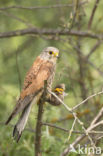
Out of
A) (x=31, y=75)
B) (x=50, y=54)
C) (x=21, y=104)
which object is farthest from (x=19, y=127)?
(x=50, y=54)

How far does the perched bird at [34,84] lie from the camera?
333 centimetres


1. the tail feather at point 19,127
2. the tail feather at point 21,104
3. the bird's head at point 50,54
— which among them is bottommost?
the tail feather at point 19,127

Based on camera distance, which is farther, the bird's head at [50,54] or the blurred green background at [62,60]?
the blurred green background at [62,60]

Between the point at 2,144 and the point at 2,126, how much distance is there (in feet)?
0.82

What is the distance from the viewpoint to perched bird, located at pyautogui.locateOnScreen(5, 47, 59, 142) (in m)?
3.33

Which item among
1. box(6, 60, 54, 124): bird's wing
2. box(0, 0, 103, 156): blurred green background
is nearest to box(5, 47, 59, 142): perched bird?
box(6, 60, 54, 124): bird's wing

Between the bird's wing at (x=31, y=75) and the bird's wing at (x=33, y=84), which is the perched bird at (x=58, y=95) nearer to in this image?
the bird's wing at (x=33, y=84)

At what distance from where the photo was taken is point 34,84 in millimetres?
3652

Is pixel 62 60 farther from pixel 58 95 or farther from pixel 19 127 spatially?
pixel 19 127

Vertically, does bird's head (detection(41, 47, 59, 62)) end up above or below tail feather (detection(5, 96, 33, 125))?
above

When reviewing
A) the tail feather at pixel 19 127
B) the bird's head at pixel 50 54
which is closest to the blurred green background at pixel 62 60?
the bird's head at pixel 50 54

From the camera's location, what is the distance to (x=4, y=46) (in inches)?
309

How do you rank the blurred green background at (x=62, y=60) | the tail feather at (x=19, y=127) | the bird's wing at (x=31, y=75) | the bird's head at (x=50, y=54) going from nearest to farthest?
the tail feather at (x=19, y=127)
the bird's wing at (x=31, y=75)
the bird's head at (x=50, y=54)
the blurred green background at (x=62, y=60)

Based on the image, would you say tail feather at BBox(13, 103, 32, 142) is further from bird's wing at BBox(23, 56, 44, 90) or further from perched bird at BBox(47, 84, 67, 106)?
bird's wing at BBox(23, 56, 44, 90)
